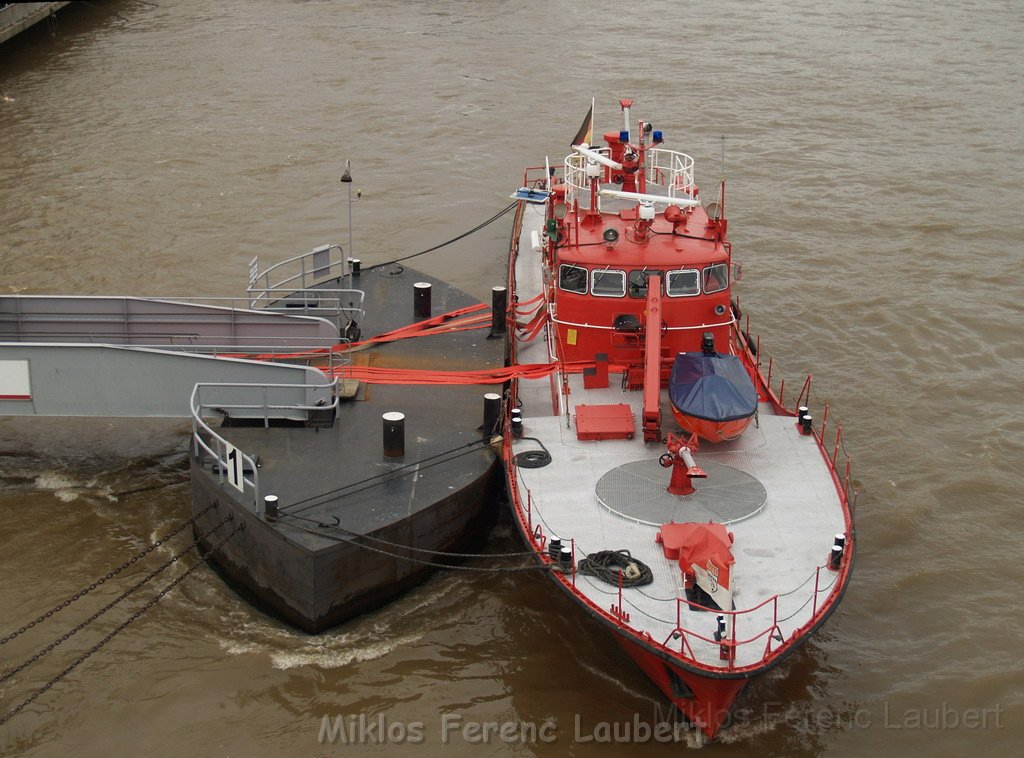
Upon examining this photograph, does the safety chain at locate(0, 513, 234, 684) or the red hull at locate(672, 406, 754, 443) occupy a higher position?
the red hull at locate(672, 406, 754, 443)

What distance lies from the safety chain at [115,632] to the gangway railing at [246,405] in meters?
1.05

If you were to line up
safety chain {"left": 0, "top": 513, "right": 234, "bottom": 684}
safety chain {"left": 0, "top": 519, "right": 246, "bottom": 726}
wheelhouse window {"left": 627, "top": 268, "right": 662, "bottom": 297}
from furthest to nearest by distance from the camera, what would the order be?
wheelhouse window {"left": 627, "top": 268, "right": 662, "bottom": 297} < safety chain {"left": 0, "top": 513, "right": 234, "bottom": 684} < safety chain {"left": 0, "top": 519, "right": 246, "bottom": 726}

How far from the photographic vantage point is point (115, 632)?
631 inches

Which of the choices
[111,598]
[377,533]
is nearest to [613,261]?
[377,533]

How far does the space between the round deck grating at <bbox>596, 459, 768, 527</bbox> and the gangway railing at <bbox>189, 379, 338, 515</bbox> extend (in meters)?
4.89

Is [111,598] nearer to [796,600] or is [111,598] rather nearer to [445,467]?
[445,467]

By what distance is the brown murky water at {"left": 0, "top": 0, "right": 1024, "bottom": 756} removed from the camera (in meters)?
16.7

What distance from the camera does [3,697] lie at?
54.4 ft

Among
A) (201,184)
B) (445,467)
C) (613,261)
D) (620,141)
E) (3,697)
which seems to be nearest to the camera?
(3,697)

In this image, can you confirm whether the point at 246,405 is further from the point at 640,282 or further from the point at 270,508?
the point at 640,282

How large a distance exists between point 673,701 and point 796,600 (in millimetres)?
2140

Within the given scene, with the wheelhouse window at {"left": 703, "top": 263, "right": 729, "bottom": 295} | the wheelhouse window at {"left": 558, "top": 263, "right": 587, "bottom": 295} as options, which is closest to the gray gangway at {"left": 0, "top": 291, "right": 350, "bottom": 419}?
the wheelhouse window at {"left": 558, "top": 263, "right": 587, "bottom": 295}

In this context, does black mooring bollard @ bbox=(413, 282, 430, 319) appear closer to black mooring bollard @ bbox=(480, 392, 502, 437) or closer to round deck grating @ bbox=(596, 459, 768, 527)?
black mooring bollard @ bbox=(480, 392, 502, 437)

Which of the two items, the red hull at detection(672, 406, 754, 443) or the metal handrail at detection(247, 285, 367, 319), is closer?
the red hull at detection(672, 406, 754, 443)
